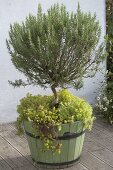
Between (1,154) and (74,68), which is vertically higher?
(74,68)

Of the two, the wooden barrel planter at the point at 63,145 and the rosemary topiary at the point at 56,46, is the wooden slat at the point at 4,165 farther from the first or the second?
the rosemary topiary at the point at 56,46

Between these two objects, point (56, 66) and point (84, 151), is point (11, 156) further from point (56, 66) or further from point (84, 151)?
point (56, 66)

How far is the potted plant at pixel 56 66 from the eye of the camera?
4.10 m

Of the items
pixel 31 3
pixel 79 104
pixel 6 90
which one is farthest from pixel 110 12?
pixel 79 104

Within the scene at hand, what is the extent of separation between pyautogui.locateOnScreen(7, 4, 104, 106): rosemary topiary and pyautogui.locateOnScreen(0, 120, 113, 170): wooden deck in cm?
104

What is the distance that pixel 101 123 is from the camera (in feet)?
19.7

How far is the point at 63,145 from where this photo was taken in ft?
14.4

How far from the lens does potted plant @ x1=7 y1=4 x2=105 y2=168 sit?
4.10 m

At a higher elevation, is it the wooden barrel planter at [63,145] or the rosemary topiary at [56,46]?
the rosemary topiary at [56,46]

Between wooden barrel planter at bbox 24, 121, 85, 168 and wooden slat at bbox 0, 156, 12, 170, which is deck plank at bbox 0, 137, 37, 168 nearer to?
wooden slat at bbox 0, 156, 12, 170

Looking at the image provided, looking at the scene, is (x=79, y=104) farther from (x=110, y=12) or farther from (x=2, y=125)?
(x=110, y=12)

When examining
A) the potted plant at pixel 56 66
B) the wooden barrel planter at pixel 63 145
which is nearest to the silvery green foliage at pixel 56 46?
the potted plant at pixel 56 66

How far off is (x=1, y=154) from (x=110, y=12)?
327 cm

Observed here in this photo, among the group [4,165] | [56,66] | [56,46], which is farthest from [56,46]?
[4,165]
